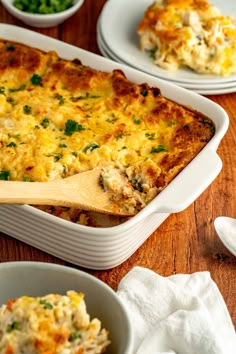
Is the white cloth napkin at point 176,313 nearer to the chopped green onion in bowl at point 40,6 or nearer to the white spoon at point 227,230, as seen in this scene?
the white spoon at point 227,230

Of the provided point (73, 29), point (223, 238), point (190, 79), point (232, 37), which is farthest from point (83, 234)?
point (73, 29)

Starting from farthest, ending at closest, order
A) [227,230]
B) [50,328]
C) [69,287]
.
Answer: [227,230]
[69,287]
[50,328]

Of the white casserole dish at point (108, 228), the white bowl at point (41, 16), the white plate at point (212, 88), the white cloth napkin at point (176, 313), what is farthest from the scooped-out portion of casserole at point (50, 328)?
the white bowl at point (41, 16)

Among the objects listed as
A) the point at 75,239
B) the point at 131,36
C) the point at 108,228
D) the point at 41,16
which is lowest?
the point at 41,16

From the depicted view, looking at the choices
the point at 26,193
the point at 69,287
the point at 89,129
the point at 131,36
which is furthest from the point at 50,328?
the point at 131,36

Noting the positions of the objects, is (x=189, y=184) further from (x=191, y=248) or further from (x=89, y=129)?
(x=89, y=129)

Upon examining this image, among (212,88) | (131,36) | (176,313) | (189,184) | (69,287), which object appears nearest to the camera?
(69,287)

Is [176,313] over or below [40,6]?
over

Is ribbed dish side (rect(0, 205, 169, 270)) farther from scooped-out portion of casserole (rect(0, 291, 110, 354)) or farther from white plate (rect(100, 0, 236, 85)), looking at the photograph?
white plate (rect(100, 0, 236, 85))
